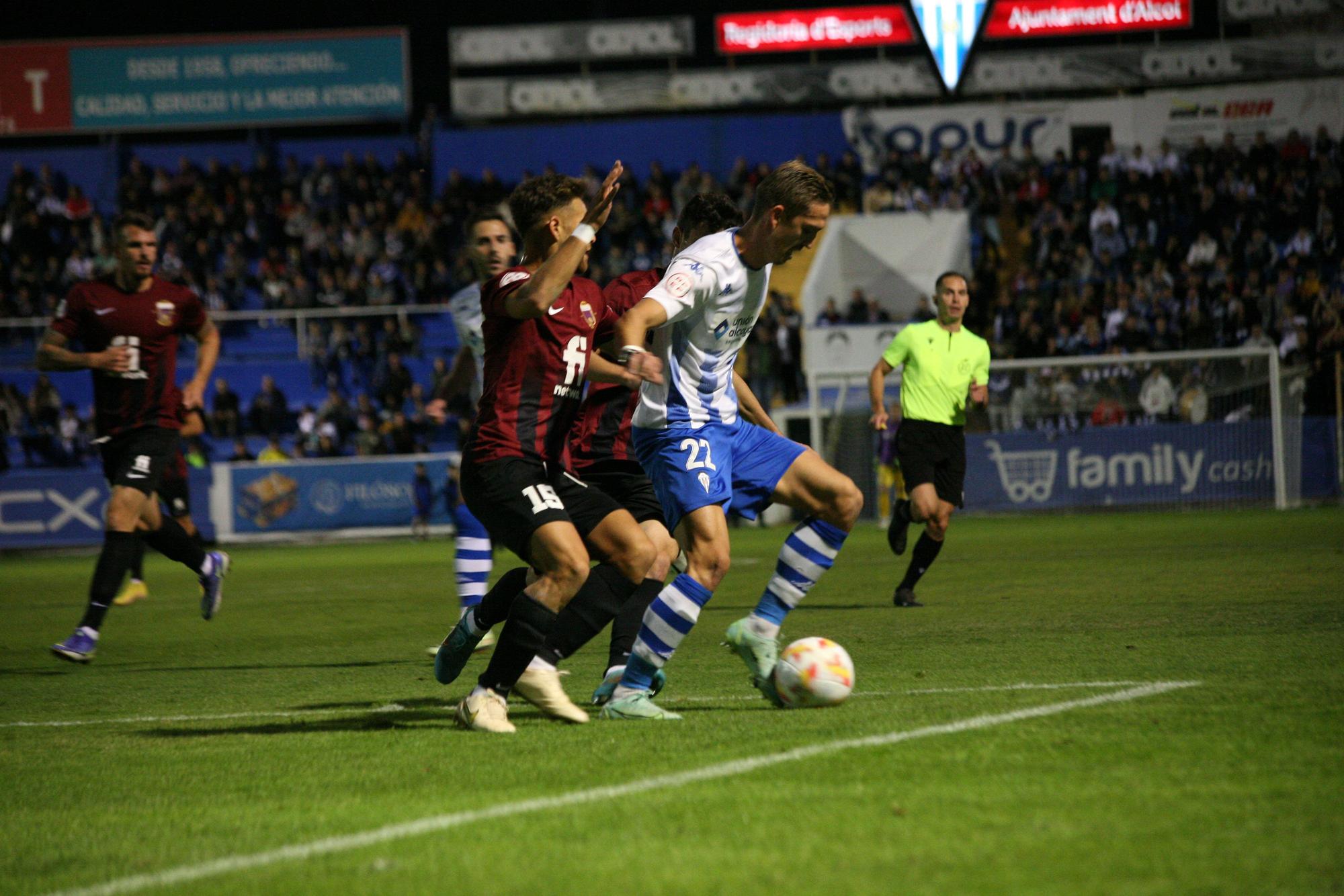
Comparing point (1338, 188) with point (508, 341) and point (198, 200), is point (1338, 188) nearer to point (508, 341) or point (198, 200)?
point (198, 200)

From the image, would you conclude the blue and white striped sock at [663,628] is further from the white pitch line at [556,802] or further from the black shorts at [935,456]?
the black shorts at [935,456]

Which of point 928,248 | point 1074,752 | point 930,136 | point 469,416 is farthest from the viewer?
point 930,136

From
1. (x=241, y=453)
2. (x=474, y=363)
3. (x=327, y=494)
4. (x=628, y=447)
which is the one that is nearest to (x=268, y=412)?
(x=241, y=453)

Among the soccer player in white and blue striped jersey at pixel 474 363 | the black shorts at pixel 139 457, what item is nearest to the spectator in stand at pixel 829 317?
the soccer player in white and blue striped jersey at pixel 474 363

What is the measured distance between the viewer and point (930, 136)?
34000 mm

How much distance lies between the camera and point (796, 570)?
6.36 metres

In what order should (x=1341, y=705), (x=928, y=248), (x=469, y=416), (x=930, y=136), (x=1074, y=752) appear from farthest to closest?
(x=930, y=136)
(x=928, y=248)
(x=469, y=416)
(x=1341, y=705)
(x=1074, y=752)

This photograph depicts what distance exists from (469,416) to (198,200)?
977 inches

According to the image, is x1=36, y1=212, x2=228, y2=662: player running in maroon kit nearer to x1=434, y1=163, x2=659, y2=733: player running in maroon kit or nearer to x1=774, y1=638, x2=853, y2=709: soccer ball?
x1=434, y1=163, x2=659, y2=733: player running in maroon kit

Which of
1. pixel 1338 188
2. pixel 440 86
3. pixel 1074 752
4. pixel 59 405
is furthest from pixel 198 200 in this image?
pixel 1074 752

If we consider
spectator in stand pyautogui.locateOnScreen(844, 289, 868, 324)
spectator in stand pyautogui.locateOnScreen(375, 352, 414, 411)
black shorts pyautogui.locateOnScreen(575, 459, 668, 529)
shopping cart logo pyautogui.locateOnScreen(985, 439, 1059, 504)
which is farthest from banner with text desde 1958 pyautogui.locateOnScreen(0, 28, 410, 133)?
black shorts pyautogui.locateOnScreen(575, 459, 668, 529)

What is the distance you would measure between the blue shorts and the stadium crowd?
2016 centimetres

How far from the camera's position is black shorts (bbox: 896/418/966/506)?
11297 mm

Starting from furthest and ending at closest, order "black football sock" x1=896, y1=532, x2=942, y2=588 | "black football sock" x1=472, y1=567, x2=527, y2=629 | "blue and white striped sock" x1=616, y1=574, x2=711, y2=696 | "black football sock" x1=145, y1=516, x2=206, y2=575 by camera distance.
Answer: "black football sock" x1=896, y1=532, x2=942, y2=588 < "black football sock" x1=145, y1=516, x2=206, y2=575 < "black football sock" x1=472, y1=567, x2=527, y2=629 < "blue and white striped sock" x1=616, y1=574, x2=711, y2=696
